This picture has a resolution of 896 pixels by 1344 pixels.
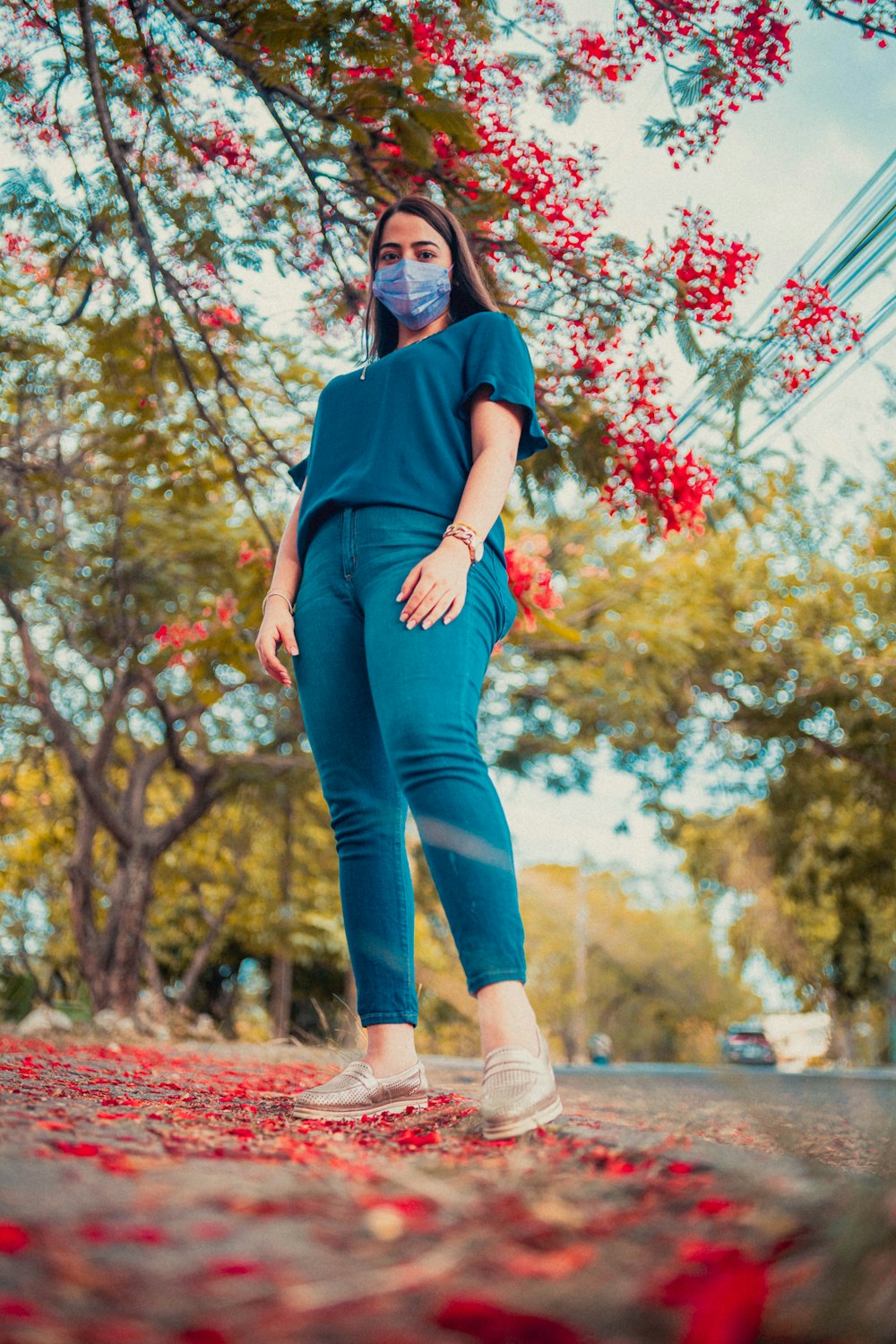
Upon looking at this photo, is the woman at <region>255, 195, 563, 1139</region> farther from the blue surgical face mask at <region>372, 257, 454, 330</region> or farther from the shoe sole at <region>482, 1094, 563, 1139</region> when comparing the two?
the shoe sole at <region>482, 1094, 563, 1139</region>

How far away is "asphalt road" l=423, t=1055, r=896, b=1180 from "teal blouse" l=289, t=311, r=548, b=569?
122 cm

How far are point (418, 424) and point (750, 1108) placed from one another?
155 centimetres

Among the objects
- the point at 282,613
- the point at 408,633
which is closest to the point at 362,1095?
the point at 408,633

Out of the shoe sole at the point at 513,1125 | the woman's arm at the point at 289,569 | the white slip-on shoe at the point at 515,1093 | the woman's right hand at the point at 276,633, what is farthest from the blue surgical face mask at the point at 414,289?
the shoe sole at the point at 513,1125

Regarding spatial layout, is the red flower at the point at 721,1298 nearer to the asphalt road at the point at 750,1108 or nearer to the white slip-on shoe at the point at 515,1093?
the asphalt road at the point at 750,1108

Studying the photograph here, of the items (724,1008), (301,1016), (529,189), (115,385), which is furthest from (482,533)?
(724,1008)

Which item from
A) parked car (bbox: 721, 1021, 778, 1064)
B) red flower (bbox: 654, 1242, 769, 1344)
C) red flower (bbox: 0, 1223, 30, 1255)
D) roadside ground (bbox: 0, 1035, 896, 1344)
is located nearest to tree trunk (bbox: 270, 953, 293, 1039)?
parked car (bbox: 721, 1021, 778, 1064)

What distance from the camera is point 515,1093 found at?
1.57 m

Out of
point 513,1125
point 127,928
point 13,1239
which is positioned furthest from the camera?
point 127,928

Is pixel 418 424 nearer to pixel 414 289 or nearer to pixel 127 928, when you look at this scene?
pixel 414 289

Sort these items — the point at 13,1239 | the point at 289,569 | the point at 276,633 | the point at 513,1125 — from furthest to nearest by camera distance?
the point at 289,569, the point at 276,633, the point at 513,1125, the point at 13,1239

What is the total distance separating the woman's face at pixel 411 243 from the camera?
2.48 metres

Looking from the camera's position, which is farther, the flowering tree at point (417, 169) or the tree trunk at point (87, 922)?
the tree trunk at point (87, 922)

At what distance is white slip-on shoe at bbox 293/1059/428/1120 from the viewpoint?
6.30 ft
